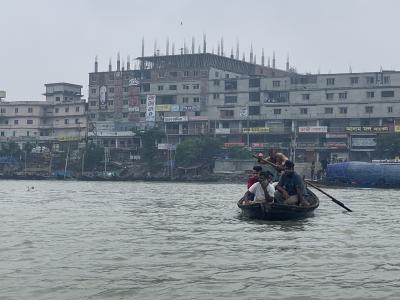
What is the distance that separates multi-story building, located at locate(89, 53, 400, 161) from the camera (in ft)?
199

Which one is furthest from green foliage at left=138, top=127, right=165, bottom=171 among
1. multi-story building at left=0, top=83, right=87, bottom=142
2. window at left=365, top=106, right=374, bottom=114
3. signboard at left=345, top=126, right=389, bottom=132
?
window at left=365, top=106, right=374, bottom=114

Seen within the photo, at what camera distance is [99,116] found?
75562mm

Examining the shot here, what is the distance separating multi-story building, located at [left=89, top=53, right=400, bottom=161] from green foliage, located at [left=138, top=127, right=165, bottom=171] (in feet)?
10.1

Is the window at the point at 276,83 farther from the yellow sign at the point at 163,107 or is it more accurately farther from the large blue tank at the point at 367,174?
the large blue tank at the point at 367,174

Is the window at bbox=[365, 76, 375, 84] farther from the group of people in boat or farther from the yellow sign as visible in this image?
the group of people in boat

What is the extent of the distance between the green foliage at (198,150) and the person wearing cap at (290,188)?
47722mm

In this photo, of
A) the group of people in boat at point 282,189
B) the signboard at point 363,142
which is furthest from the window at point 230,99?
the group of people in boat at point 282,189

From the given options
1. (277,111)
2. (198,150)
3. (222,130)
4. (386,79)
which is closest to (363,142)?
(386,79)

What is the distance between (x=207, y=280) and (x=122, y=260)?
1.94 metres

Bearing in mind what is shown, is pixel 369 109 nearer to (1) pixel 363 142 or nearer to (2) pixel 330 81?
(1) pixel 363 142

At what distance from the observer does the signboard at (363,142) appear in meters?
59.3

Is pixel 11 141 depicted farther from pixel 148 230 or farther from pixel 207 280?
pixel 207 280

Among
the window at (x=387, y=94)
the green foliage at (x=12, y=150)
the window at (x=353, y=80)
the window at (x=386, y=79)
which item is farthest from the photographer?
the green foliage at (x=12, y=150)

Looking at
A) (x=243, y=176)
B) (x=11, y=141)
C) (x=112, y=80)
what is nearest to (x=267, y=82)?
(x=243, y=176)
